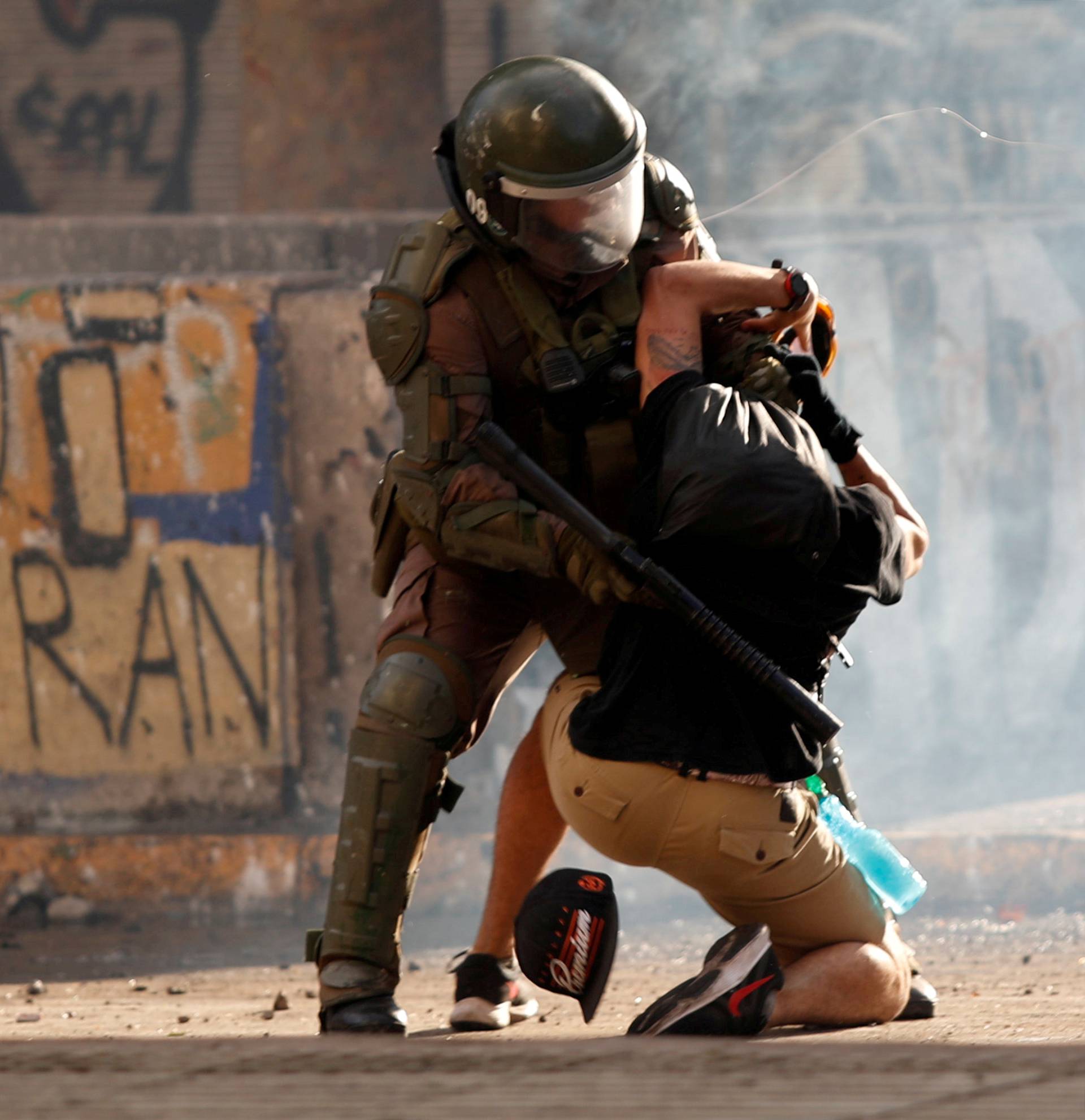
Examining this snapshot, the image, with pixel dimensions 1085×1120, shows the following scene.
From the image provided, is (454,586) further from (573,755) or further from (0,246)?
(0,246)

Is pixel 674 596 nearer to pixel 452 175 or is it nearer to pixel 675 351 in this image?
pixel 675 351

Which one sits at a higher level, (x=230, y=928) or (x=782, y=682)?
(x=782, y=682)

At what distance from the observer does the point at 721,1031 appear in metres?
2.38

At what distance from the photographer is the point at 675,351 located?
269 centimetres

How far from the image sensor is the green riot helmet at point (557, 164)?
8.89ft

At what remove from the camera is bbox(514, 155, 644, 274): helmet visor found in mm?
2725

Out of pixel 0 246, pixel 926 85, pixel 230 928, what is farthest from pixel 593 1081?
pixel 926 85

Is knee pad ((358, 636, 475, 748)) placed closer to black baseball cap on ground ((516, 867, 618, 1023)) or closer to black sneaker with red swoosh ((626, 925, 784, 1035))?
black baseball cap on ground ((516, 867, 618, 1023))

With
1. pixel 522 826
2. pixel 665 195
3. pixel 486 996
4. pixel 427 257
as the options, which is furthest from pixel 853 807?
pixel 427 257

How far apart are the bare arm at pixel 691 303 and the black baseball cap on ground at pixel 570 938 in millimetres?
788

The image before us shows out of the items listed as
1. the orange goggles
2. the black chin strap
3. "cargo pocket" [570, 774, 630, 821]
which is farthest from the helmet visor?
"cargo pocket" [570, 774, 630, 821]

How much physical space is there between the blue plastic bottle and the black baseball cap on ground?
537 millimetres

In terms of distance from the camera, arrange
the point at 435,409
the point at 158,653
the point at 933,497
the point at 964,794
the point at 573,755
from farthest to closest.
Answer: the point at 933,497 < the point at 964,794 < the point at 158,653 < the point at 435,409 < the point at 573,755

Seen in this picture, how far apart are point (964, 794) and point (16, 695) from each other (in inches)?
167
